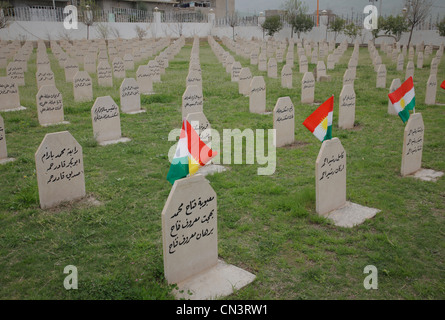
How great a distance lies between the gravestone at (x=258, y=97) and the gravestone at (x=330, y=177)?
5177mm

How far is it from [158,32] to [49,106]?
133 feet

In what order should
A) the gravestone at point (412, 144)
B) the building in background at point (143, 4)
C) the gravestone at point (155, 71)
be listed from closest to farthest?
the gravestone at point (412, 144) < the gravestone at point (155, 71) < the building in background at point (143, 4)

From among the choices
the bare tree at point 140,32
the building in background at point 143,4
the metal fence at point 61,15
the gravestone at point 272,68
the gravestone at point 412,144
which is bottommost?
the gravestone at point 412,144

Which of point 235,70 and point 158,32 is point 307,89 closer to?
point 235,70

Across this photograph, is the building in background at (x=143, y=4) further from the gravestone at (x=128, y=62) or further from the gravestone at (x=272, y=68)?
the gravestone at (x=272, y=68)

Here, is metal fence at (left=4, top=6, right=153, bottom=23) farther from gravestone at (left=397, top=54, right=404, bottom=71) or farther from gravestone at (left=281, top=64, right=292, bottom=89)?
→ gravestone at (left=397, top=54, right=404, bottom=71)

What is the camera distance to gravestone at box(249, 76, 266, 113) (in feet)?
31.3

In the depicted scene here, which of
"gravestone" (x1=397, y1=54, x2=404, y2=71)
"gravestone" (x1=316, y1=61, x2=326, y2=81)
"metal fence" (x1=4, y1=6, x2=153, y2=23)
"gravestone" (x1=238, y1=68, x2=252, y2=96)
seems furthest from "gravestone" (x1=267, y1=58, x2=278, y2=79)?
"metal fence" (x1=4, y1=6, x2=153, y2=23)

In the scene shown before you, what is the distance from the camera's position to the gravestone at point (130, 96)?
30.7 ft

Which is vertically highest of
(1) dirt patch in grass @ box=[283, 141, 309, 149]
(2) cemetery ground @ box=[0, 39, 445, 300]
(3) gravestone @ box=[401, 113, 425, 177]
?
(3) gravestone @ box=[401, 113, 425, 177]

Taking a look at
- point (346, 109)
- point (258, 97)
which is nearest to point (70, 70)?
point (258, 97)

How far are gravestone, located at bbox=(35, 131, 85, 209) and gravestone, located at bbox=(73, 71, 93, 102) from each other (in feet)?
20.5

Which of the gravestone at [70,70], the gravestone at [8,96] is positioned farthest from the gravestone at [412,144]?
the gravestone at [70,70]

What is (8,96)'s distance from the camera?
9492mm
